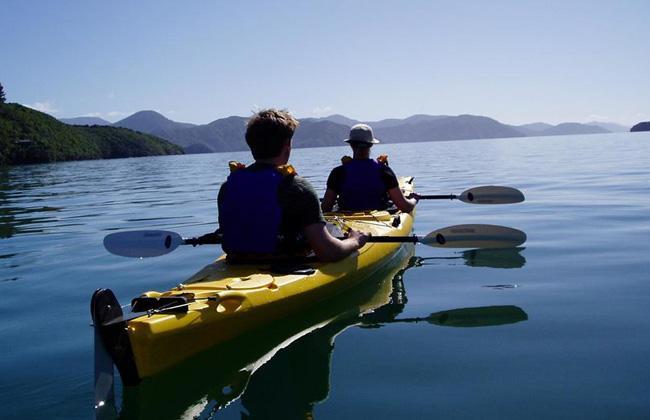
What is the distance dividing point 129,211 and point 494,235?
35.7 feet

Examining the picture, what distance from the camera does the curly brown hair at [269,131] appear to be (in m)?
4.92

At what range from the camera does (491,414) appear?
3383 millimetres

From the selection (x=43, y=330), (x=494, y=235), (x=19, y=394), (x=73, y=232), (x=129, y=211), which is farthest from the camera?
(x=129, y=211)

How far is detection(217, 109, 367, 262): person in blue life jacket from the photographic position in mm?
4961

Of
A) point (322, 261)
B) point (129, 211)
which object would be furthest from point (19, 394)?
point (129, 211)

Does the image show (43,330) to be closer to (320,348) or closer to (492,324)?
(320,348)

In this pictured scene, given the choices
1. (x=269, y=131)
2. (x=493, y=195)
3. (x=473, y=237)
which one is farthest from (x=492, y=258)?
(x=269, y=131)

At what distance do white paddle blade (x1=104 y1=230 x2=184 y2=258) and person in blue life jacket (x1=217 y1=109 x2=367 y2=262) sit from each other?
1.14 metres

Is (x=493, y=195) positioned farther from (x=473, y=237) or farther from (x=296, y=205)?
(x=296, y=205)

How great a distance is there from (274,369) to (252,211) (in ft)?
4.67

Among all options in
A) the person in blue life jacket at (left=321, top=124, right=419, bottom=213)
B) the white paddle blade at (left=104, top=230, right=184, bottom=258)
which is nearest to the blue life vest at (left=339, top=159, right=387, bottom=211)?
the person in blue life jacket at (left=321, top=124, right=419, bottom=213)

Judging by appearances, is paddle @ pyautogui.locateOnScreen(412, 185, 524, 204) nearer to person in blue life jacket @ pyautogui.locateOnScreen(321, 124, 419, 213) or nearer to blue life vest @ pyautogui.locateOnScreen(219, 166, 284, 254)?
person in blue life jacket @ pyautogui.locateOnScreen(321, 124, 419, 213)

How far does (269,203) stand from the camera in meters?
4.97

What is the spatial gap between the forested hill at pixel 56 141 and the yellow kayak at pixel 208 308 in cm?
8941
